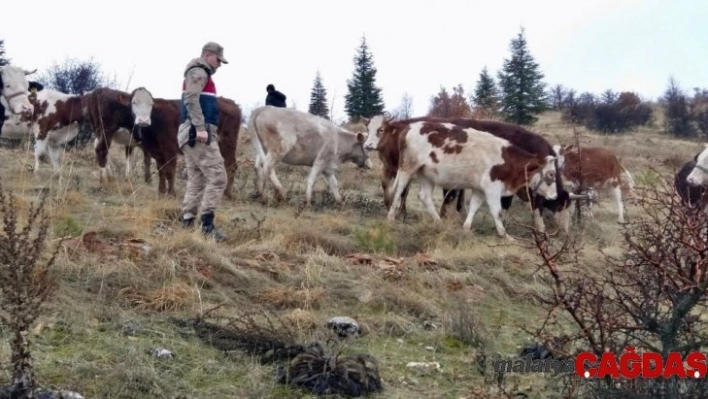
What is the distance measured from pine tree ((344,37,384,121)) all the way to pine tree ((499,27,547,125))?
6764 mm

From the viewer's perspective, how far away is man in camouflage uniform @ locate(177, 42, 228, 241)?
354 inches

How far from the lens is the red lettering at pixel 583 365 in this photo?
3.78m

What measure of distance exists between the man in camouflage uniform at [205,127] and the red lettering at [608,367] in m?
5.89

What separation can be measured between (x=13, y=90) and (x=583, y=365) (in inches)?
397

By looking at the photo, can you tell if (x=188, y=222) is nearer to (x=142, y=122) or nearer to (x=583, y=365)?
(x=142, y=122)

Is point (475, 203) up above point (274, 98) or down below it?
below

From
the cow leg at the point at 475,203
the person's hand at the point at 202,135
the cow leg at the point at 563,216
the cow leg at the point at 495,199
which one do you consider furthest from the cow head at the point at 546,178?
the person's hand at the point at 202,135

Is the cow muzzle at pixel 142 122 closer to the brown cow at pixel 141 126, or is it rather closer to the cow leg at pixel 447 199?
the brown cow at pixel 141 126

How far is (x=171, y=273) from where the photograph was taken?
7.01m

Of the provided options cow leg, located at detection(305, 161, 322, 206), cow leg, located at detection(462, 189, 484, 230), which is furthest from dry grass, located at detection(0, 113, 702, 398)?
cow leg, located at detection(305, 161, 322, 206)

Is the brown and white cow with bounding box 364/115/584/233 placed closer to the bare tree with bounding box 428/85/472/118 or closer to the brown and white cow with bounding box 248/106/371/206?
the brown and white cow with bounding box 248/106/371/206

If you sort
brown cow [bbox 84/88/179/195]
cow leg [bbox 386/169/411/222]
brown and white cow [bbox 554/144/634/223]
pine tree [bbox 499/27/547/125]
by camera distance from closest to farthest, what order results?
cow leg [bbox 386/169/411/222] → brown cow [bbox 84/88/179/195] → brown and white cow [bbox 554/144/634/223] → pine tree [bbox 499/27/547/125]

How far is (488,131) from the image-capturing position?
14.5m

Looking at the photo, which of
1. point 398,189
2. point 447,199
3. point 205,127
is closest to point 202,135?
point 205,127
